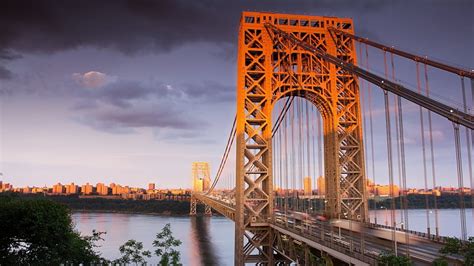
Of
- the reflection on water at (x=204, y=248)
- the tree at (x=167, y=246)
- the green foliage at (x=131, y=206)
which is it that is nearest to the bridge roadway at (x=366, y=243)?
the tree at (x=167, y=246)

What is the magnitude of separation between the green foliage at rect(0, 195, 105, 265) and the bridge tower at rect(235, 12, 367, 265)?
10.8m

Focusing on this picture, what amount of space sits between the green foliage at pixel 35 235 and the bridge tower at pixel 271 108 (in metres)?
10.8

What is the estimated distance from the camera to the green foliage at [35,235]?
78.9ft

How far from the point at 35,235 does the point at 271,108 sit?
1651cm

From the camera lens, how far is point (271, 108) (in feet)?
100

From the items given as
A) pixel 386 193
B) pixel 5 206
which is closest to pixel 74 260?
pixel 5 206

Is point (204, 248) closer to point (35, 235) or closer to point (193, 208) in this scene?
point (35, 235)

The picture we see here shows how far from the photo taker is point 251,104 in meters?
30.9

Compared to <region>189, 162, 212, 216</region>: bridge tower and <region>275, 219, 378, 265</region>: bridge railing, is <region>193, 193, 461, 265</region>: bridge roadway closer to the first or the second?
<region>275, 219, 378, 265</region>: bridge railing

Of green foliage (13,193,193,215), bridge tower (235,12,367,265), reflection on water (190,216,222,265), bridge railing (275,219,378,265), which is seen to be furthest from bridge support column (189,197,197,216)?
bridge railing (275,219,378,265)

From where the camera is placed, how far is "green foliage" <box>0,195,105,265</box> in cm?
2406

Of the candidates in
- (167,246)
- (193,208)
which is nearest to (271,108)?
(167,246)

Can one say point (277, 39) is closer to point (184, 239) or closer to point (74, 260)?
point (74, 260)

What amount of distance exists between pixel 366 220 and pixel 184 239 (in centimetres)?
5161
